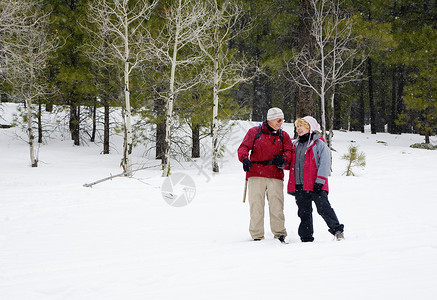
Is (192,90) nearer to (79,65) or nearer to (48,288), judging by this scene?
(79,65)

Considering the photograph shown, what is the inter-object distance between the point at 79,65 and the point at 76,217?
12.0 metres

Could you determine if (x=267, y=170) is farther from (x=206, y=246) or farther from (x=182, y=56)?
(x=182, y=56)

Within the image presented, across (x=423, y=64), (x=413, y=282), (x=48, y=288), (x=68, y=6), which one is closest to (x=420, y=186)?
(x=413, y=282)

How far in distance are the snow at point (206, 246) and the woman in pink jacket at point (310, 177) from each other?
0.27m

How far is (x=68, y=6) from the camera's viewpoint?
1666 centimetres

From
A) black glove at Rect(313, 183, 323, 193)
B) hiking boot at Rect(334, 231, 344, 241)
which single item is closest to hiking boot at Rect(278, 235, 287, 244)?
hiking boot at Rect(334, 231, 344, 241)

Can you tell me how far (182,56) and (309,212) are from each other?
1029cm

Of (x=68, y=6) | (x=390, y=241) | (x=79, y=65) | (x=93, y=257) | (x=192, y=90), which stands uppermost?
(x=68, y=6)

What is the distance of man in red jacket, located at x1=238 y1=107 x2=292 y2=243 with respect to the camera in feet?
14.2

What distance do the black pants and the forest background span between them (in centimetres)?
682

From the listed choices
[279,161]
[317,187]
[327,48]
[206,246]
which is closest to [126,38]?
[327,48]

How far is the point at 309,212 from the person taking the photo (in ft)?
13.8

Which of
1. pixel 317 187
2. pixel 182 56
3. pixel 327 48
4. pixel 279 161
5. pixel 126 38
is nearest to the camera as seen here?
pixel 317 187

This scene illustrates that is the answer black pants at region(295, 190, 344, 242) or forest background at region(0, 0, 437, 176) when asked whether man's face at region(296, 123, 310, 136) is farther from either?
forest background at region(0, 0, 437, 176)
